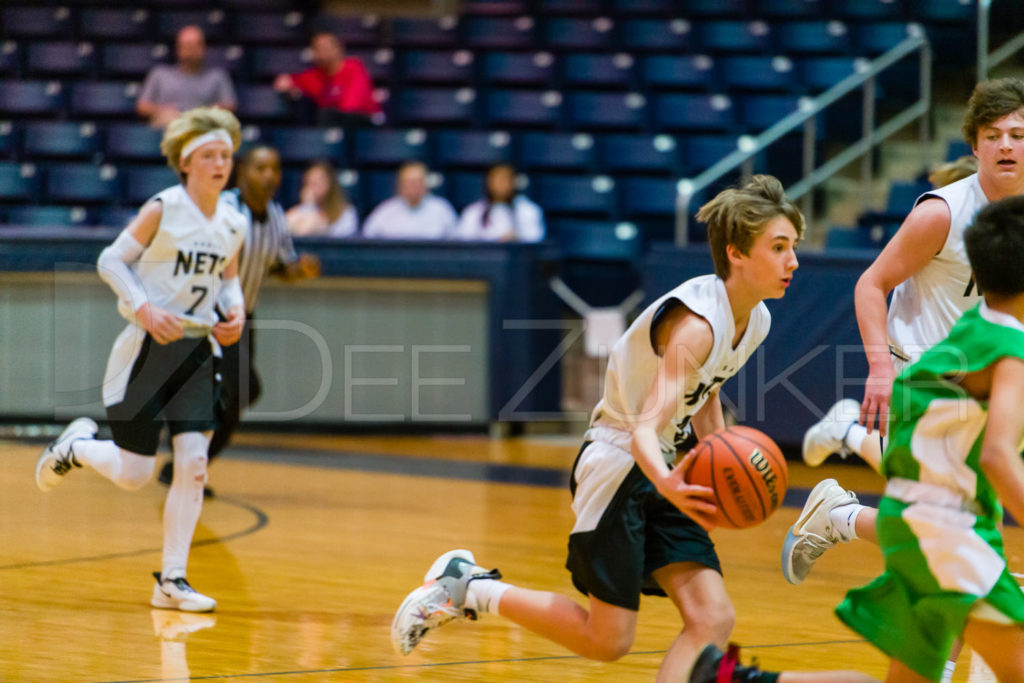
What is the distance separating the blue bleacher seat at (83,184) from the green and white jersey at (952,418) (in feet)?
30.9

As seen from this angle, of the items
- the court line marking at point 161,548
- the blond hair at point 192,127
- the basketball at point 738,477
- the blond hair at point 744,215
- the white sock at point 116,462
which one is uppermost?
the blond hair at point 192,127

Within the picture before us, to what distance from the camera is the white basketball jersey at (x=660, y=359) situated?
340 cm

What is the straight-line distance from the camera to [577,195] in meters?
10.9

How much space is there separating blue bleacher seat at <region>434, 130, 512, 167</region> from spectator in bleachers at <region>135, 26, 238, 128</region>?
1784 mm

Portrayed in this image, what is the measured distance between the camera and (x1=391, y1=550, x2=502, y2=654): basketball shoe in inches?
155

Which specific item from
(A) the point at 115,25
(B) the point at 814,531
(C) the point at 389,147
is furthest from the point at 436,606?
(A) the point at 115,25

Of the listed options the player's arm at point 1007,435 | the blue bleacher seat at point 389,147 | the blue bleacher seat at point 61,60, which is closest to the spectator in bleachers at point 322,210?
the blue bleacher seat at point 389,147

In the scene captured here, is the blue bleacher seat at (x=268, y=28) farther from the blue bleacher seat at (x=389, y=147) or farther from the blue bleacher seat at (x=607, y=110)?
the blue bleacher seat at (x=607, y=110)

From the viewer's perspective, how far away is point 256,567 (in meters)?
5.86

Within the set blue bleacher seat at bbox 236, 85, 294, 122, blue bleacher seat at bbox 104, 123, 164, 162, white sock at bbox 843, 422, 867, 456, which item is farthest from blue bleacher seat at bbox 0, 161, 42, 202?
white sock at bbox 843, 422, 867, 456

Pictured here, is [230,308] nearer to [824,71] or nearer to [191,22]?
[824,71]

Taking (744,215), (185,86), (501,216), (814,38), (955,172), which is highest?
(814,38)

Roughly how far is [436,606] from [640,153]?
771 cm

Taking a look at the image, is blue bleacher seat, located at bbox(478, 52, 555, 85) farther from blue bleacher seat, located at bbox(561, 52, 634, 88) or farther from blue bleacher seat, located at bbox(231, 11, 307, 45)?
blue bleacher seat, located at bbox(231, 11, 307, 45)
